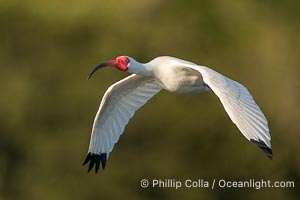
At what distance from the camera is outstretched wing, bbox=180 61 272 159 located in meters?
8.67

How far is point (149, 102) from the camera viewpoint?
52.8 feet

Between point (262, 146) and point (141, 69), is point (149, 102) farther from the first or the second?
point (262, 146)

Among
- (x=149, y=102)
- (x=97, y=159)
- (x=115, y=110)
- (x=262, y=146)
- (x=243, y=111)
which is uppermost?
(x=243, y=111)

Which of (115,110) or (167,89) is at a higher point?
(167,89)

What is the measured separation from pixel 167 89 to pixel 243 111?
157 cm

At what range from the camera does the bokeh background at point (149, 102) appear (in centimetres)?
1555

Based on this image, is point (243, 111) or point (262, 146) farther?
point (243, 111)

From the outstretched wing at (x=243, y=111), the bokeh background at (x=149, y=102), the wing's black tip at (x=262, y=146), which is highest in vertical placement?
the outstretched wing at (x=243, y=111)

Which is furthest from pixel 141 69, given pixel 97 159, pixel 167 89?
pixel 97 159

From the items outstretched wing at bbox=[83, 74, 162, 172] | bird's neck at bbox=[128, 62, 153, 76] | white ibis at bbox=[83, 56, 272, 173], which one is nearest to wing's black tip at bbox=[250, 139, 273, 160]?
white ibis at bbox=[83, 56, 272, 173]

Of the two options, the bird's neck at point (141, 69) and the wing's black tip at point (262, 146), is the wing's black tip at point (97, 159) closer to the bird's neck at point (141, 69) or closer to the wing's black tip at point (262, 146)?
the bird's neck at point (141, 69)

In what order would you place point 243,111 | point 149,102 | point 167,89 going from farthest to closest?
1. point 149,102
2. point 167,89
3. point 243,111

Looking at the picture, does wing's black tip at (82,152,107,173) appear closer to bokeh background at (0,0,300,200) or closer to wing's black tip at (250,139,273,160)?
wing's black tip at (250,139,273,160)

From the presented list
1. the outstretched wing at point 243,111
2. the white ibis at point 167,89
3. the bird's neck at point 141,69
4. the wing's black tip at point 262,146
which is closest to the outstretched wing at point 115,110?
the white ibis at point 167,89
